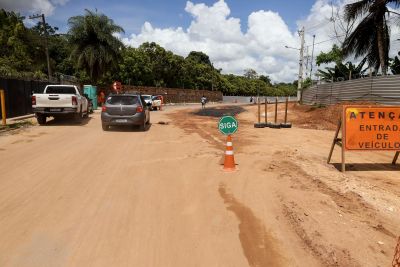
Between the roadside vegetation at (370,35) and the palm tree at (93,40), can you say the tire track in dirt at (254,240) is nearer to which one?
the roadside vegetation at (370,35)

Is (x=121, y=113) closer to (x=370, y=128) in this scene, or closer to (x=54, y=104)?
(x=54, y=104)

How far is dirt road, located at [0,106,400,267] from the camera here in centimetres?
431

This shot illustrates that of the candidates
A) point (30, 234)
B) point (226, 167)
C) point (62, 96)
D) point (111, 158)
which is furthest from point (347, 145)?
point (62, 96)

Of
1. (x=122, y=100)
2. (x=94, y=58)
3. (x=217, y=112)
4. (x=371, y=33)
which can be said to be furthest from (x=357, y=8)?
(x=94, y=58)

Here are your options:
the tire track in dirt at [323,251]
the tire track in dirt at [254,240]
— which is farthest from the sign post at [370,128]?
the tire track in dirt at [323,251]

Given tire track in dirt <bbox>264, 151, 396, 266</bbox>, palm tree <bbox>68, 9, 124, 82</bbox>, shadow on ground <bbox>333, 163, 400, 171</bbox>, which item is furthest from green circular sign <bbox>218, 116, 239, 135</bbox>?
palm tree <bbox>68, 9, 124, 82</bbox>

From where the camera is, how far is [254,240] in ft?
15.4

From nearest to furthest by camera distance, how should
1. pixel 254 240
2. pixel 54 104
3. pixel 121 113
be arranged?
1. pixel 254 240
2. pixel 121 113
3. pixel 54 104

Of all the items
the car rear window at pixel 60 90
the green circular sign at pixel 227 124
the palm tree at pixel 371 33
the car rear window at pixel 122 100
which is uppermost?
the palm tree at pixel 371 33

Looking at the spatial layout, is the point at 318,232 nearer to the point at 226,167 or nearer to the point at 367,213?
the point at 367,213

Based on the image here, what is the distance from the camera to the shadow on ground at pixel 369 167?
912 centimetres

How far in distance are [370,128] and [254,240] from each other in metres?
5.47

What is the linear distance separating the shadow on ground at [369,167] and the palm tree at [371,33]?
1418cm

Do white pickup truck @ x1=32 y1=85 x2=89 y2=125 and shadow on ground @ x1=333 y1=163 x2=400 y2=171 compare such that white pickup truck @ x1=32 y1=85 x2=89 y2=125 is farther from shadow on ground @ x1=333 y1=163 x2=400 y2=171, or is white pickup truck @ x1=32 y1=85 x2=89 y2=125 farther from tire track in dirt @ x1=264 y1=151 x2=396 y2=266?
shadow on ground @ x1=333 y1=163 x2=400 y2=171
